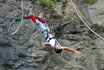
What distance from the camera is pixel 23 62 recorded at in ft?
23.0

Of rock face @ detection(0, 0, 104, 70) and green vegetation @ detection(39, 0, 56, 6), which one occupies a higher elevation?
green vegetation @ detection(39, 0, 56, 6)

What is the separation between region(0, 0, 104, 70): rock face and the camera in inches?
280

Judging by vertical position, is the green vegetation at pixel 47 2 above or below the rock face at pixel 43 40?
above

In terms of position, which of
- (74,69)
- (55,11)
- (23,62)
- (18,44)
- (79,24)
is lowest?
(74,69)

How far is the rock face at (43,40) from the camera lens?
23.3ft

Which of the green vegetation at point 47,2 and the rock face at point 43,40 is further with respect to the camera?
the green vegetation at point 47,2

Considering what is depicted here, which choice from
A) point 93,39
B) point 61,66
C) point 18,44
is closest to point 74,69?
point 61,66

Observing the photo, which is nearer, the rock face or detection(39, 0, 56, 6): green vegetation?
the rock face

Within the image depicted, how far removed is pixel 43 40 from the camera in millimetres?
7297

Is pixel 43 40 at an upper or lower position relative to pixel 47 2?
lower

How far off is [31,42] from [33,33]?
0.42 m

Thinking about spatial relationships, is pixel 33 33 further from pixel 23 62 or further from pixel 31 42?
pixel 23 62

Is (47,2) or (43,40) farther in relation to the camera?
(47,2)

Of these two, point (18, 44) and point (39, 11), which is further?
point (39, 11)
